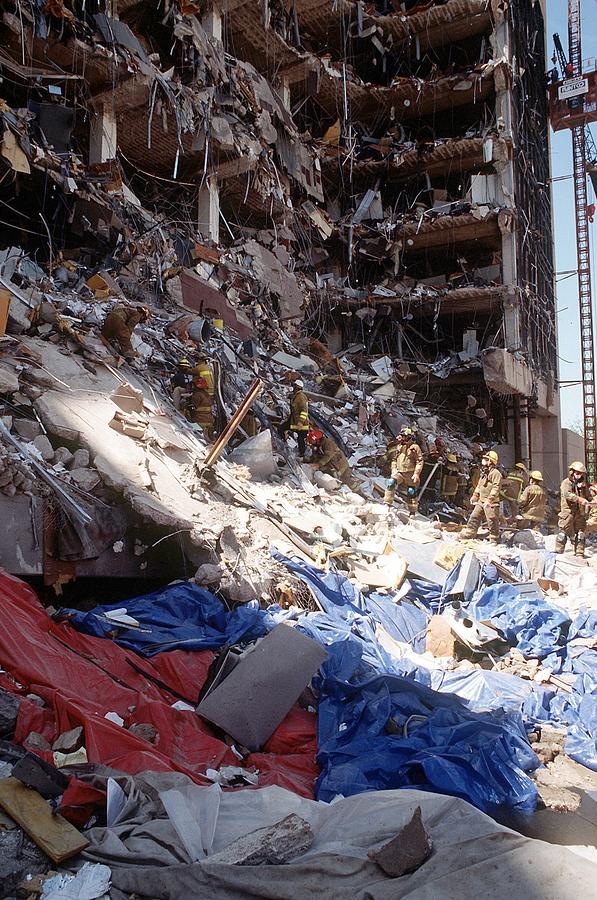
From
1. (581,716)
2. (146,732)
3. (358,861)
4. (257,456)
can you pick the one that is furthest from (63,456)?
(581,716)

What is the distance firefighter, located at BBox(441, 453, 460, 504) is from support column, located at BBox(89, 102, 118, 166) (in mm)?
11123

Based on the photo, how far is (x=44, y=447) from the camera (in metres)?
5.70

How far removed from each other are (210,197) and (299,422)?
926 cm

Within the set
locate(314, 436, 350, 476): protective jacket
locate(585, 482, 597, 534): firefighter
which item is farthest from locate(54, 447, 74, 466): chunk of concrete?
locate(585, 482, 597, 534): firefighter

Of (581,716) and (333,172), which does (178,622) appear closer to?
(581,716)

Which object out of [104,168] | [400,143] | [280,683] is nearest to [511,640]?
[280,683]

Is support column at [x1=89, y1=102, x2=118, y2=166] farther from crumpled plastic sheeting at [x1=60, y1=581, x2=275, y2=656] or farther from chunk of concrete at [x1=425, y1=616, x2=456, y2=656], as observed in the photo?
chunk of concrete at [x1=425, y1=616, x2=456, y2=656]

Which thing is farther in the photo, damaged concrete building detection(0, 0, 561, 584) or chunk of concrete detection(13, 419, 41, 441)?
damaged concrete building detection(0, 0, 561, 584)

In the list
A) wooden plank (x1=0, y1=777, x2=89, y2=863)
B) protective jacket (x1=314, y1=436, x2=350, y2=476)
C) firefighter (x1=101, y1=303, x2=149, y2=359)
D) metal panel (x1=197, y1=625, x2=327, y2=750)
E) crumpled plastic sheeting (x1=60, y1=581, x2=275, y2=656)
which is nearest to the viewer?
wooden plank (x1=0, y1=777, x2=89, y2=863)

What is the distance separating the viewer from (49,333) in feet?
25.7

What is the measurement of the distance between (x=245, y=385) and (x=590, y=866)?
1014 centimetres

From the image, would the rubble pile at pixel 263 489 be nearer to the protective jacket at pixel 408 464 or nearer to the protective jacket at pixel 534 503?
the protective jacket at pixel 534 503

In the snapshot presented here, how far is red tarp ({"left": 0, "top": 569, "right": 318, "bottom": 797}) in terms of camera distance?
3445mm

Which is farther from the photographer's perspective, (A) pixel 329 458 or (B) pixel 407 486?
(B) pixel 407 486
